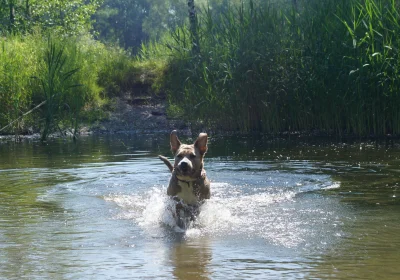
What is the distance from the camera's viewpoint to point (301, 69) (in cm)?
1666

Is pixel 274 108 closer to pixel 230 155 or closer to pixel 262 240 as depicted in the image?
pixel 230 155

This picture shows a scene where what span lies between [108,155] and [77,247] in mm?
8234

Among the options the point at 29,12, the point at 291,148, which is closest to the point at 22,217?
the point at 291,148

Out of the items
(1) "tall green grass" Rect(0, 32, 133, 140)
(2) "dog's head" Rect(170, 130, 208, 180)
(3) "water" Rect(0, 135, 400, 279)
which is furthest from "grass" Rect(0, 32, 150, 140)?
(2) "dog's head" Rect(170, 130, 208, 180)

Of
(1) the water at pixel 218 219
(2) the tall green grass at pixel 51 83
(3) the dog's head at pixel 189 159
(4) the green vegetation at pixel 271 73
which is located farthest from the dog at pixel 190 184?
(2) the tall green grass at pixel 51 83

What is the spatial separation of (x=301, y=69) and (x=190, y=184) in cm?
905

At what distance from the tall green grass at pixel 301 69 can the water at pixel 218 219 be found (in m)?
1.57

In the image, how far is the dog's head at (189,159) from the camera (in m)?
7.81

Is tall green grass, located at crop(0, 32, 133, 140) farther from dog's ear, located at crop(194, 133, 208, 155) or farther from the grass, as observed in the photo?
dog's ear, located at crop(194, 133, 208, 155)

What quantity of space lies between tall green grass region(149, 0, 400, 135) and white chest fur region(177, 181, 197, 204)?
7.65m

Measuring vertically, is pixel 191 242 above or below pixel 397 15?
below

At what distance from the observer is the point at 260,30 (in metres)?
17.0

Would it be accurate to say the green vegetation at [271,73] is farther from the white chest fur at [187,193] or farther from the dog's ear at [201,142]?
the white chest fur at [187,193]

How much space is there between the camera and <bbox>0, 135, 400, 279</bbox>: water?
6141mm
